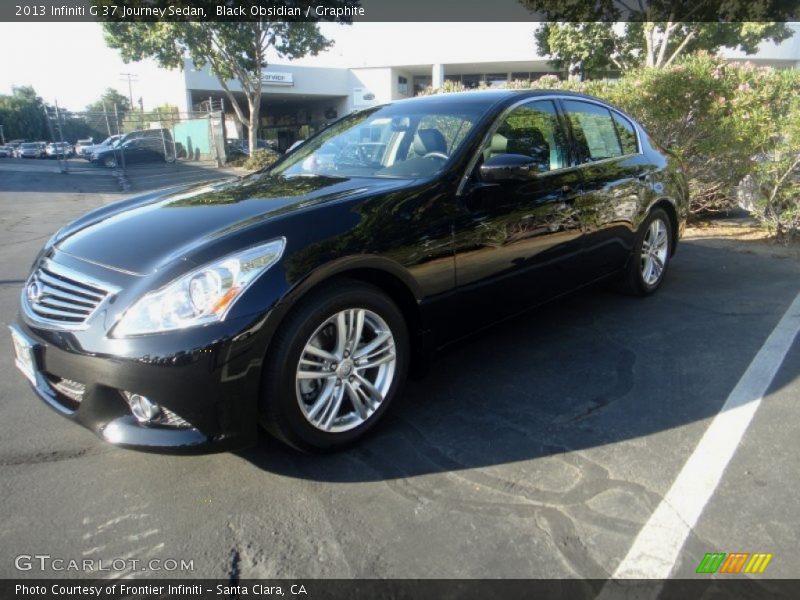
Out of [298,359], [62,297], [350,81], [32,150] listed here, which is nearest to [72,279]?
[62,297]

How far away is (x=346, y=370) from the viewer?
8.84ft

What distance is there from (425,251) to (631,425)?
1.40 metres

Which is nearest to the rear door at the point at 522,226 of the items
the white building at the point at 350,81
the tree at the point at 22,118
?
the white building at the point at 350,81

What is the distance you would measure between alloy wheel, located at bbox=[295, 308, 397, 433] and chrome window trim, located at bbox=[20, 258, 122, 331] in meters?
0.84

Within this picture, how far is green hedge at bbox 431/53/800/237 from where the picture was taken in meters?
6.92

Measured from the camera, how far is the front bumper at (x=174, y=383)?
2186 millimetres

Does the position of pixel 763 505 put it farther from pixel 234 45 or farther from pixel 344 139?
pixel 234 45

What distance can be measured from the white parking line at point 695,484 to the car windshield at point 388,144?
1.95m

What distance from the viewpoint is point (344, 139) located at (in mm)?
3959

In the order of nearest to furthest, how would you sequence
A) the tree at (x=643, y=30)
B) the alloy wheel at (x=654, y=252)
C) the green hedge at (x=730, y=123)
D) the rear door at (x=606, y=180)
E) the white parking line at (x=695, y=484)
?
the white parking line at (x=695, y=484) → the rear door at (x=606, y=180) → the alloy wheel at (x=654, y=252) → the green hedge at (x=730, y=123) → the tree at (x=643, y=30)

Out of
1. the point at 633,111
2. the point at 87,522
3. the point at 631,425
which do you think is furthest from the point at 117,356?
the point at 633,111

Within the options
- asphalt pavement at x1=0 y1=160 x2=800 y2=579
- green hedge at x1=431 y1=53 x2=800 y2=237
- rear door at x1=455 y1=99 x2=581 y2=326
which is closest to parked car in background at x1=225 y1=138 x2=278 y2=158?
green hedge at x1=431 y1=53 x2=800 y2=237

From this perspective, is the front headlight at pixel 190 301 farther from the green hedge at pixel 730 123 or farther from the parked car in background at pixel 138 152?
the parked car in background at pixel 138 152

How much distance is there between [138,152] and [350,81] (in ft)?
78.0
